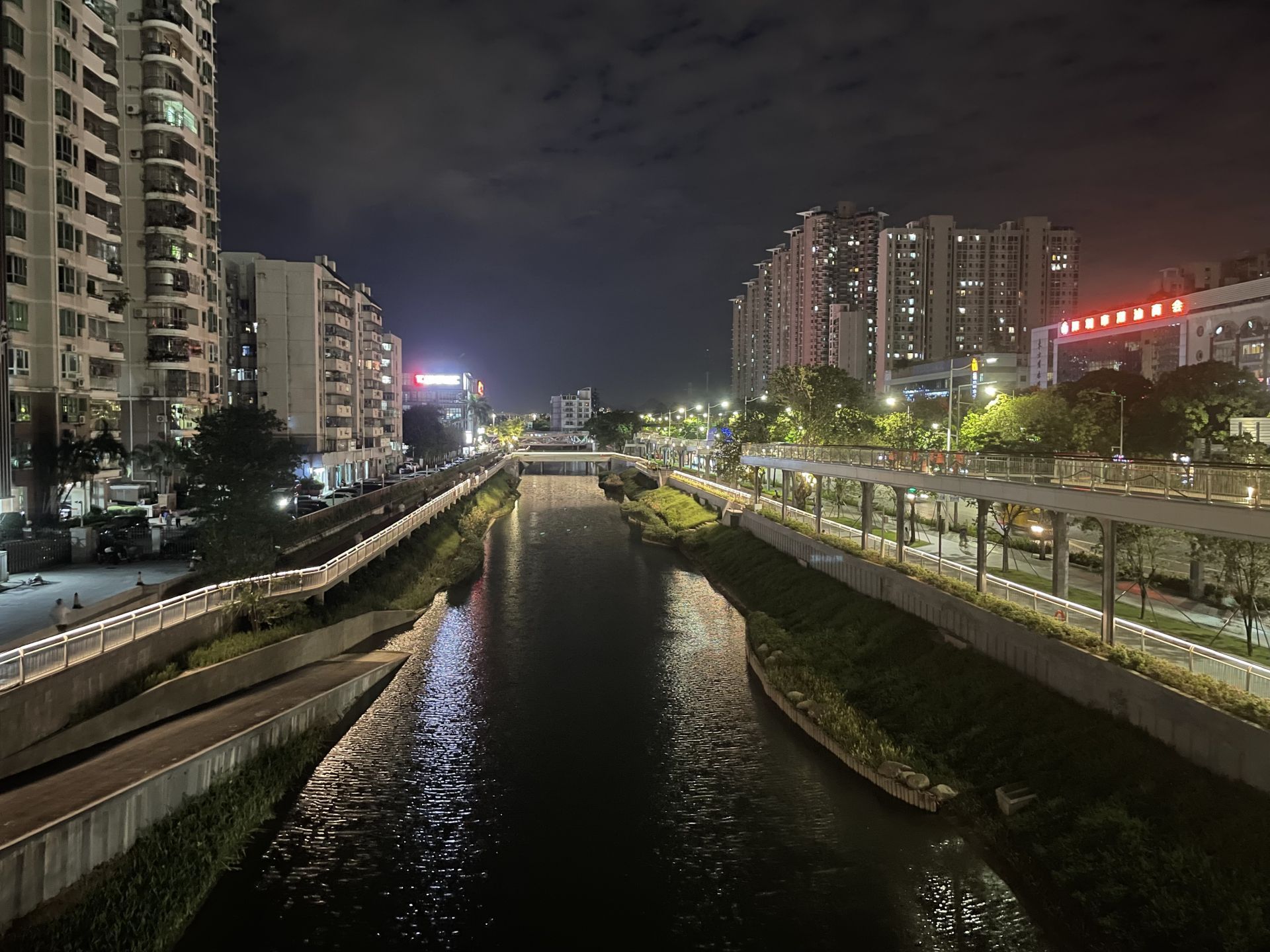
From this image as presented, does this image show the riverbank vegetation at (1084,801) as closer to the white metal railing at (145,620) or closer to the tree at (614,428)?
the white metal railing at (145,620)

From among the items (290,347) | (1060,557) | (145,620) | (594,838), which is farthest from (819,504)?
(290,347)

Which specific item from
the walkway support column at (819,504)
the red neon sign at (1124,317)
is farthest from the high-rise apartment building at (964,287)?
the walkway support column at (819,504)

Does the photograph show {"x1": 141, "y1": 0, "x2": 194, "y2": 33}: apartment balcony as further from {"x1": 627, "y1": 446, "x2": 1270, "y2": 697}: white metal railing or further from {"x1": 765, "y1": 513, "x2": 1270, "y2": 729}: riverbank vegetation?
{"x1": 765, "y1": 513, "x2": 1270, "y2": 729}: riverbank vegetation

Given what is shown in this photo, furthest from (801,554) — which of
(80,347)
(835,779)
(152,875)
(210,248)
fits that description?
(210,248)

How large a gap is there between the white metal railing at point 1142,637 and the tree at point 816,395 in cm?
2368

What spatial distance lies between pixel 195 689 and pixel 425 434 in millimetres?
91782

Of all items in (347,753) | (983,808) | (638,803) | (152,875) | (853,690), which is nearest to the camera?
(152,875)

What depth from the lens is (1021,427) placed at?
138 feet

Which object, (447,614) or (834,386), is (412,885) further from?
(834,386)

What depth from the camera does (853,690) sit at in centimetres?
2220

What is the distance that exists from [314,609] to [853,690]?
16625mm

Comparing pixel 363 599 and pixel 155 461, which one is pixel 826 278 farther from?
pixel 363 599

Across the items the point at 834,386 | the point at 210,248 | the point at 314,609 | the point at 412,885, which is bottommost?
the point at 412,885

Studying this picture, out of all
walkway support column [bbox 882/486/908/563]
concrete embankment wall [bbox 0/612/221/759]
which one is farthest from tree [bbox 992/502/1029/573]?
concrete embankment wall [bbox 0/612/221/759]
